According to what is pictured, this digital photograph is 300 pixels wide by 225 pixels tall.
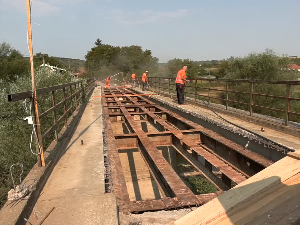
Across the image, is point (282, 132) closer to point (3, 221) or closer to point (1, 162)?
point (3, 221)

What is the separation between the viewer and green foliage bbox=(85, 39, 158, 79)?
7388 centimetres

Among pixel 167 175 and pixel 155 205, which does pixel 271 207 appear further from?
pixel 167 175

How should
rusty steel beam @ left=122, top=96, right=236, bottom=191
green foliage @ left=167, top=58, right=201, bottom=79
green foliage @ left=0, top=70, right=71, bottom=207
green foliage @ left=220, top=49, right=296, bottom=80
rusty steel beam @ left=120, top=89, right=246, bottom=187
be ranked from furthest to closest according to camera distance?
1. green foliage @ left=167, top=58, right=201, bottom=79
2. green foliage @ left=220, top=49, right=296, bottom=80
3. green foliage @ left=0, top=70, right=71, bottom=207
4. rusty steel beam @ left=122, top=96, right=236, bottom=191
5. rusty steel beam @ left=120, top=89, right=246, bottom=187

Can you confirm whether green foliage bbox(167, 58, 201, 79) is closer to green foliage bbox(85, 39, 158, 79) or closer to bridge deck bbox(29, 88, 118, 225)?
green foliage bbox(85, 39, 158, 79)

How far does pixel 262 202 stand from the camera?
226cm

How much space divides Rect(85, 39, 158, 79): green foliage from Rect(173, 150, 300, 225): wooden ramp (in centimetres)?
6302

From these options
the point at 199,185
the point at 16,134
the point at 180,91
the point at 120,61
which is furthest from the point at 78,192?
the point at 120,61

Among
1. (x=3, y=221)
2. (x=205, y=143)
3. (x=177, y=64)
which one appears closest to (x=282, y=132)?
(x=205, y=143)

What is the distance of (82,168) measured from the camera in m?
4.14

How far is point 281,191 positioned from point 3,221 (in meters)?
2.37

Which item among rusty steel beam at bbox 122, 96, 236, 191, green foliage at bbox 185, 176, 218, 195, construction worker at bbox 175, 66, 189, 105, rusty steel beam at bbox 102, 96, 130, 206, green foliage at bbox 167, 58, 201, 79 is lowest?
green foliage at bbox 185, 176, 218, 195

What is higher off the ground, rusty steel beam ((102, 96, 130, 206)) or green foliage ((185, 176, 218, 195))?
rusty steel beam ((102, 96, 130, 206))

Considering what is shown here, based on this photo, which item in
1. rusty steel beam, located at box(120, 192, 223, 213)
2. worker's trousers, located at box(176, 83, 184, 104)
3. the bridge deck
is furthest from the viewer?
worker's trousers, located at box(176, 83, 184, 104)

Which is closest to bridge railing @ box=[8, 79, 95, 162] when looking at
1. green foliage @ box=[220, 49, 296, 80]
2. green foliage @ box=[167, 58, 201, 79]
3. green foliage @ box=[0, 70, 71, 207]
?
green foliage @ box=[0, 70, 71, 207]
